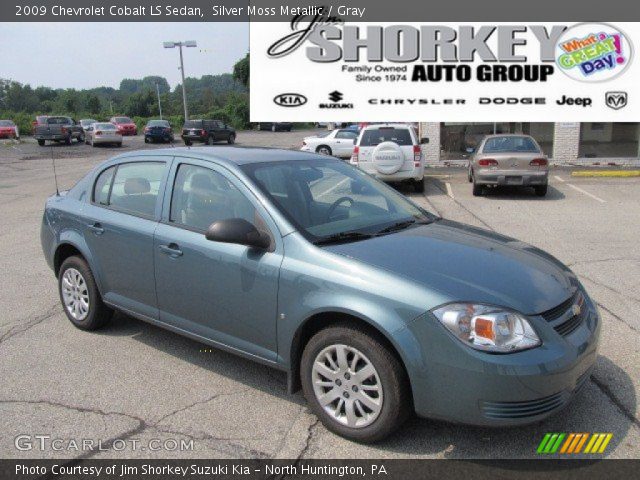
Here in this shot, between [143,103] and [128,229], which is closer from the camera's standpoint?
[128,229]

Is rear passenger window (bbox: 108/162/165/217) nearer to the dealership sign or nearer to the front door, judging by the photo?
the front door

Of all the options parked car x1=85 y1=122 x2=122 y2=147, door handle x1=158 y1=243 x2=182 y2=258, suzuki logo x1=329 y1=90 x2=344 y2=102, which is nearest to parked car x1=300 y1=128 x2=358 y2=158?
suzuki logo x1=329 y1=90 x2=344 y2=102

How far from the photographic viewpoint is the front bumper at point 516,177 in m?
12.4

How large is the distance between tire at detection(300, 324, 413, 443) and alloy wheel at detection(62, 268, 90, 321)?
97.6 inches

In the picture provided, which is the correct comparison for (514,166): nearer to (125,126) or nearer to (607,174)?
(607,174)

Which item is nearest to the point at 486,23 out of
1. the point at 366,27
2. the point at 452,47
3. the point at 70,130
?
the point at 452,47

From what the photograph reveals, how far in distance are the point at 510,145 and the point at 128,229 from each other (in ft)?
34.6

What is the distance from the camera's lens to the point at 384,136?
13914 millimetres

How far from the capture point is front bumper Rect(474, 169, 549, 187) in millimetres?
12359

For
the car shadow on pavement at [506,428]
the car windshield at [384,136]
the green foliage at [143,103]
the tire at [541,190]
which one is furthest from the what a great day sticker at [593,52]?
the green foliage at [143,103]

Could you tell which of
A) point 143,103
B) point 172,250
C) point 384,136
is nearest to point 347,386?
point 172,250

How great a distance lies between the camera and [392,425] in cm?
307

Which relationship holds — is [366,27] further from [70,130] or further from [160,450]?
[70,130]

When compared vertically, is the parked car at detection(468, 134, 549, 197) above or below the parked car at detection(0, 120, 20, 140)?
below
